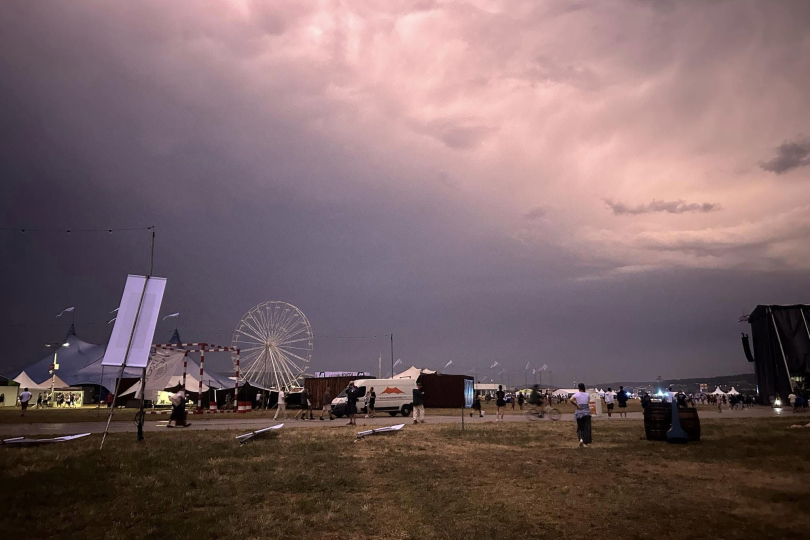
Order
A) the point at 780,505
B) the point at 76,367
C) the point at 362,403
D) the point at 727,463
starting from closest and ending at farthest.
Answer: the point at 780,505, the point at 727,463, the point at 362,403, the point at 76,367

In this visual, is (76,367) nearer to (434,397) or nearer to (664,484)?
(434,397)

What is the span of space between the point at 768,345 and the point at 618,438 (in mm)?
46734

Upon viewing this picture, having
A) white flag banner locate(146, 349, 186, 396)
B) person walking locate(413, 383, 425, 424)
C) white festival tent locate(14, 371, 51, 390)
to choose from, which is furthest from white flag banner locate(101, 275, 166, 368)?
white festival tent locate(14, 371, 51, 390)

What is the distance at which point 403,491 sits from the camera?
1020 cm

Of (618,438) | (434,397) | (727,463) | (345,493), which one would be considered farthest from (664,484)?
(434,397)

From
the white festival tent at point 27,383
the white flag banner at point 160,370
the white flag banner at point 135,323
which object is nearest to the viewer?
the white flag banner at point 135,323

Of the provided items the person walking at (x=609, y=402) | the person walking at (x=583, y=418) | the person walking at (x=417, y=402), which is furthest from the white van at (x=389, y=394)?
the person walking at (x=583, y=418)

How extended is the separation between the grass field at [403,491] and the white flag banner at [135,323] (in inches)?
99.6

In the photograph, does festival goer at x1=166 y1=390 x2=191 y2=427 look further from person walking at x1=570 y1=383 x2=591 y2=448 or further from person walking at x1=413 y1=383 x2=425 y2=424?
person walking at x1=570 y1=383 x2=591 y2=448

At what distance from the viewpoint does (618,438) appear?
18.5m

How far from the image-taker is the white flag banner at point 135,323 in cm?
1434

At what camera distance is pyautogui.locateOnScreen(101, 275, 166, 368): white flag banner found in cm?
1434

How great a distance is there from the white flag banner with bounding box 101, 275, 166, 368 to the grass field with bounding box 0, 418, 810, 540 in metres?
2.53

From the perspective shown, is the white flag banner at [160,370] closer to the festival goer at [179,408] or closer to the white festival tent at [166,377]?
the white festival tent at [166,377]
